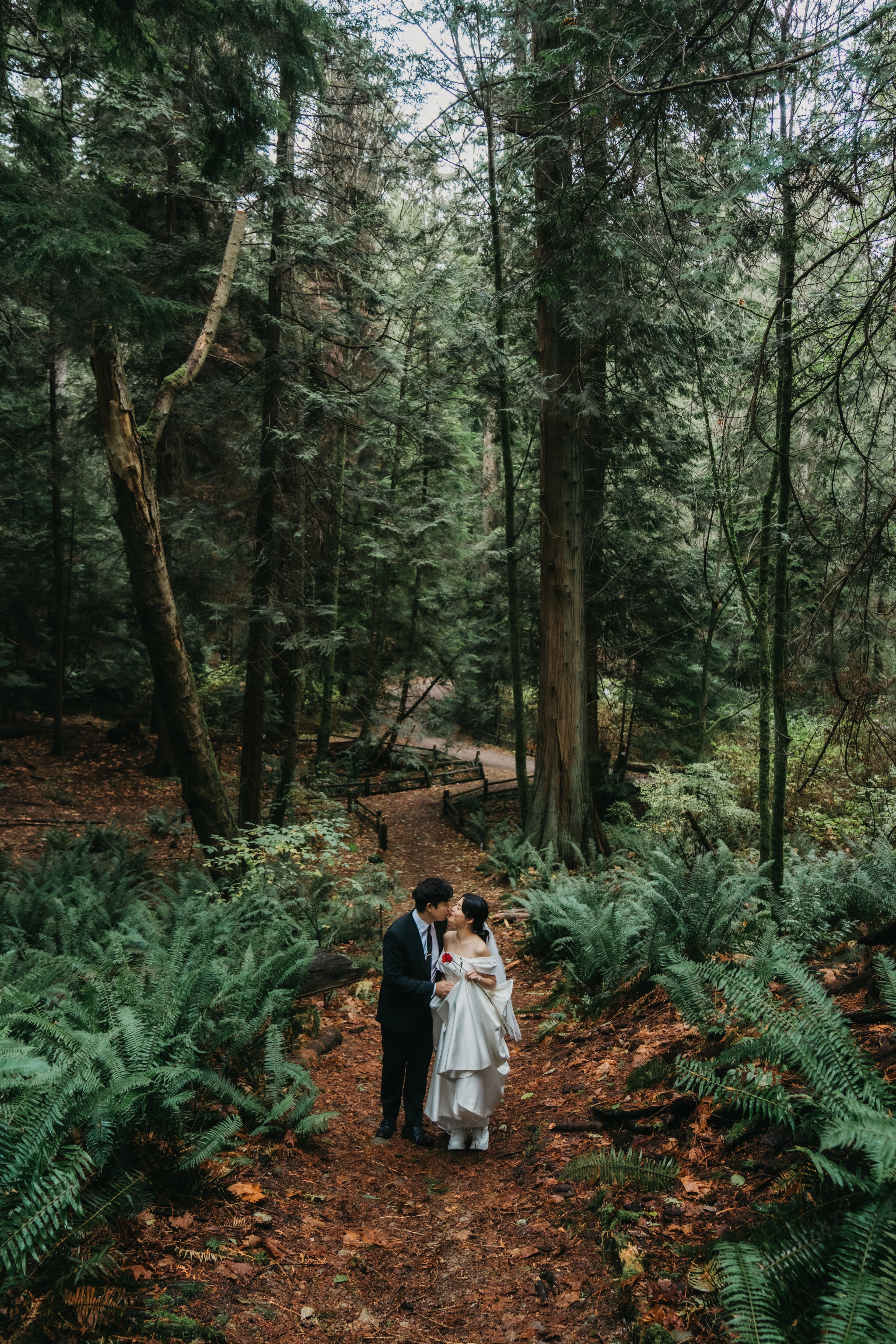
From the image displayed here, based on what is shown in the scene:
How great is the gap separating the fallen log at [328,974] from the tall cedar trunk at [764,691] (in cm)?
455

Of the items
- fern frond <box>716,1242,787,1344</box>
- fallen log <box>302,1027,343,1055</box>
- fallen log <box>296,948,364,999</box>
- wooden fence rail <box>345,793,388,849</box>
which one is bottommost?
wooden fence rail <box>345,793,388,849</box>

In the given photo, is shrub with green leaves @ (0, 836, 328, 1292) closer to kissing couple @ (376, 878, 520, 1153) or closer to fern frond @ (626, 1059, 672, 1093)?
kissing couple @ (376, 878, 520, 1153)

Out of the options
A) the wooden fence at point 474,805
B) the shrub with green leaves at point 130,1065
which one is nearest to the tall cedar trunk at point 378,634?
the wooden fence at point 474,805

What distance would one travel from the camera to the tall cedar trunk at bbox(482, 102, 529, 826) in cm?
1116

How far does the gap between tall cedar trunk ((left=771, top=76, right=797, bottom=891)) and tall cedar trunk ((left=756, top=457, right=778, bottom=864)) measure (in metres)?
0.16

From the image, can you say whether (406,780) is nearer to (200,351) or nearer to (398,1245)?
(200,351)

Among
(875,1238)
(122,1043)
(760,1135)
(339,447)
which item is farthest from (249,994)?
(339,447)

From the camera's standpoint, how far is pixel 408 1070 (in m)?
4.91

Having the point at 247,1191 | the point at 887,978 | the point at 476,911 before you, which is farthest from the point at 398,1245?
the point at 887,978

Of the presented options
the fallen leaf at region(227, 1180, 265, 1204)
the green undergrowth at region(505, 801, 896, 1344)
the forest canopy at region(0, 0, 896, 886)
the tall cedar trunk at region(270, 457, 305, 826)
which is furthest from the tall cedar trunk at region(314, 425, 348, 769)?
the fallen leaf at region(227, 1180, 265, 1204)

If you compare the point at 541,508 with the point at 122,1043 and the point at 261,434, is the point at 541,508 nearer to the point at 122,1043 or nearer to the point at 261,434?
the point at 261,434

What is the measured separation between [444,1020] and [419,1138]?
0.78 meters

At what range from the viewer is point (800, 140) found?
14.7ft

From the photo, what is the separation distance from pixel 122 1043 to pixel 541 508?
32.2ft
